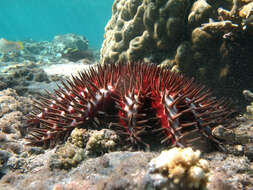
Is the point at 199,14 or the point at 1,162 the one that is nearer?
the point at 1,162

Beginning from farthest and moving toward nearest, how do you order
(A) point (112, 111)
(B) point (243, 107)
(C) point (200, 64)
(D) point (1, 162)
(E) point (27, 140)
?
(C) point (200, 64) < (B) point (243, 107) < (E) point (27, 140) < (A) point (112, 111) < (D) point (1, 162)

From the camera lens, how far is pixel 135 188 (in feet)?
5.88

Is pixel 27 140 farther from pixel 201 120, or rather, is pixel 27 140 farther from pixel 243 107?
pixel 243 107

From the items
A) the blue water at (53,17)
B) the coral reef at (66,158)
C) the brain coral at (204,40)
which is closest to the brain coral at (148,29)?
the brain coral at (204,40)

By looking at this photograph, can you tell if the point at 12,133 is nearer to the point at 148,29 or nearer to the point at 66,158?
the point at 66,158

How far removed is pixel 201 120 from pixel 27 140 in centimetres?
301

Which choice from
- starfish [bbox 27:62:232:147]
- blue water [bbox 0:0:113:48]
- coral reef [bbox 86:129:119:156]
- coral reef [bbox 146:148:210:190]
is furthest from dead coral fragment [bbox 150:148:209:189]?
blue water [bbox 0:0:113:48]

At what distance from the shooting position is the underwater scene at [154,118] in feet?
6.82

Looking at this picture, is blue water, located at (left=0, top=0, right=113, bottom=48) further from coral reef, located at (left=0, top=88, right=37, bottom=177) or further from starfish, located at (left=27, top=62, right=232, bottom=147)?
starfish, located at (left=27, top=62, right=232, bottom=147)

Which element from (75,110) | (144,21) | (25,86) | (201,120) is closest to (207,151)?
(201,120)

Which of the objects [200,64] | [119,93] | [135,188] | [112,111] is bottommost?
[135,188]

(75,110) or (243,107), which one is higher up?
(75,110)

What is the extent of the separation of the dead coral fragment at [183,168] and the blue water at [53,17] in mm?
101702

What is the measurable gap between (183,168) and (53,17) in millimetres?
145069
